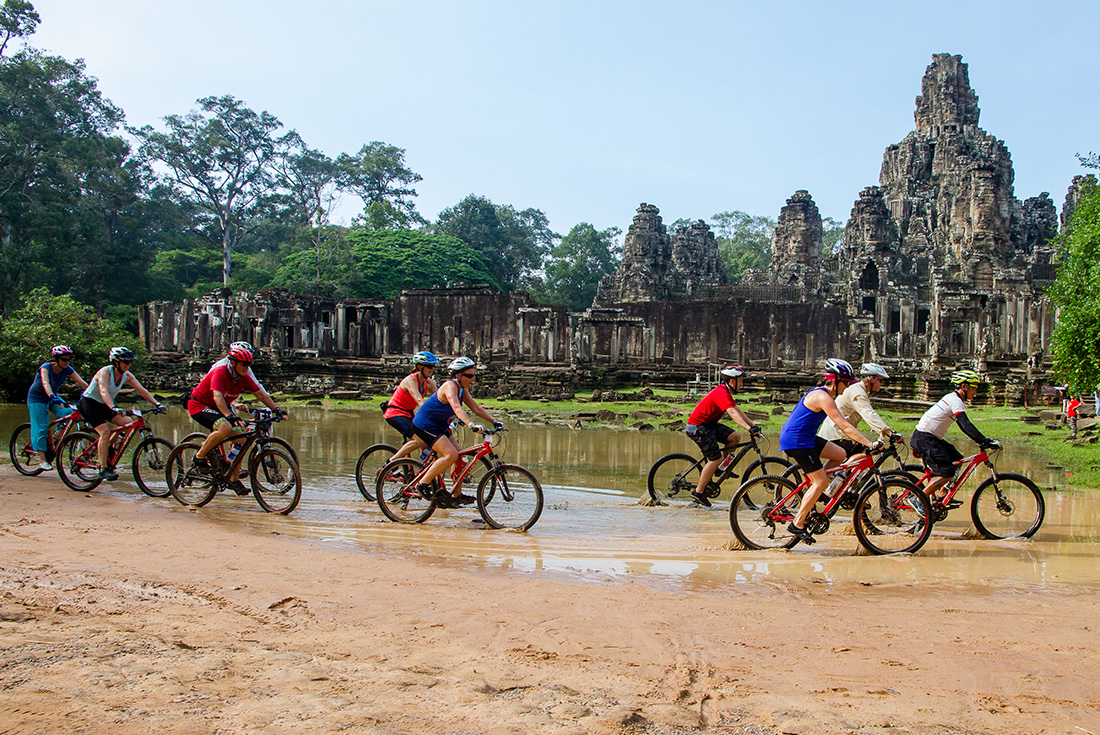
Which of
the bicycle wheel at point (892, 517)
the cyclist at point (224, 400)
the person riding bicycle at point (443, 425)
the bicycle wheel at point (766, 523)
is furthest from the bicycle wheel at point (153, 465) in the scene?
the bicycle wheel at point (892, 517)

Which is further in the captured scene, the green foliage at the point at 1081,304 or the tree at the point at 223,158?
the tree at the point at 223,158

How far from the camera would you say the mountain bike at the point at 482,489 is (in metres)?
6.99

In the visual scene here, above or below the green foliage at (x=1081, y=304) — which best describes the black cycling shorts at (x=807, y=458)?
below

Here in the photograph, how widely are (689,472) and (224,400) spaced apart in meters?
4.57

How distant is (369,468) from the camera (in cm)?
1037

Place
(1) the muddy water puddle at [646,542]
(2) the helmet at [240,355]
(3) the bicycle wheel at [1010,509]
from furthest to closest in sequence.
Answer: (2) the helmet at [240,355] < (3) the bicycle wheel at [1010,509] < (1) the muddy water puddle at [646,542]

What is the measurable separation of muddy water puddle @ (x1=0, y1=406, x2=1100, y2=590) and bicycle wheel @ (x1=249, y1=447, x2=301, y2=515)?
158mm

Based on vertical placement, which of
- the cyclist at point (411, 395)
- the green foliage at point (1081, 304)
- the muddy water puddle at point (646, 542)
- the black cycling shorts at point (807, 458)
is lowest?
the muddy water puddle at point (646, 542)

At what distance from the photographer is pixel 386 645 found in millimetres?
3859

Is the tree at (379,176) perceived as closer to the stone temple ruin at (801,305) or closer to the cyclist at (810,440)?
the stone temple ruin at (801,305)

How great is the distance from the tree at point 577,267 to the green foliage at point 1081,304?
156 feet

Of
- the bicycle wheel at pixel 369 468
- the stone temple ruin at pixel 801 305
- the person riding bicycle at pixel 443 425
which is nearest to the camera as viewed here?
the person riding bicycle at pixel 443 425

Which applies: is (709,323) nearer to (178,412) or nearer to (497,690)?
(178,412)

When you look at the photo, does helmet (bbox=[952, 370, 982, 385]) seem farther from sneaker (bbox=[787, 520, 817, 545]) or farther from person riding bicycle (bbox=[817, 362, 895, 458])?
sneaker (bbox=[787, 520, 817, 545])
